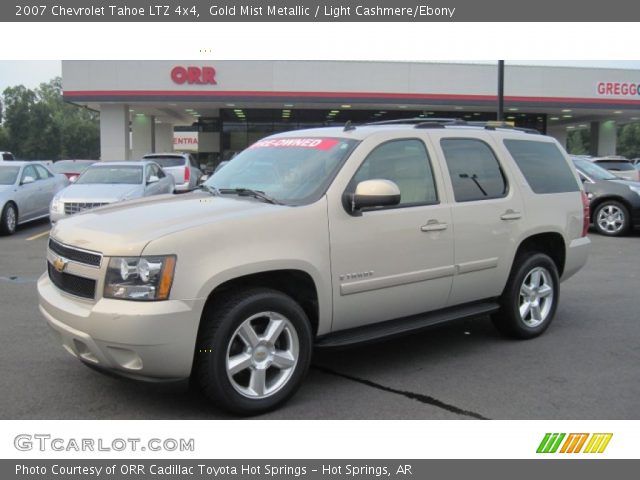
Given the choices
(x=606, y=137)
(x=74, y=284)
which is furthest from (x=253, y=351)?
(x=606, y=137)

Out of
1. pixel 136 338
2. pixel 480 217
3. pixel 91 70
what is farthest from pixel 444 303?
pixel 91 70

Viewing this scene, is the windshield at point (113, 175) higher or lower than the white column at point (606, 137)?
lower

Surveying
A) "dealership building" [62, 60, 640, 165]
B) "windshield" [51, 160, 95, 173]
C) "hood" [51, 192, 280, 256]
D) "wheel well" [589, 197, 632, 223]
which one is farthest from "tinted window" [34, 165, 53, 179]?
"dealership building" [62, 60, 640, 165]

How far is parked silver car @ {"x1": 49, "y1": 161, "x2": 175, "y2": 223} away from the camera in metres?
11.2

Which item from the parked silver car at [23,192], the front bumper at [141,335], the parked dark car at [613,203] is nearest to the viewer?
the front bumper at [141,335]

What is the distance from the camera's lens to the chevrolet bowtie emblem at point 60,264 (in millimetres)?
3799

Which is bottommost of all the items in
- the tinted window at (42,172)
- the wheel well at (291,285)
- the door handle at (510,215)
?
the wheel well at (291,285)

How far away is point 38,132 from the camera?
249 feet

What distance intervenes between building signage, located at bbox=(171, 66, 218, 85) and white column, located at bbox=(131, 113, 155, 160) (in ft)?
22.9

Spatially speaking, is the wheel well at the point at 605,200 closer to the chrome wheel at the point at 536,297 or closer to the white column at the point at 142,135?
the chrome wheel at the point at 536,297

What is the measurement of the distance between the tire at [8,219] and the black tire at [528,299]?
34.0ft

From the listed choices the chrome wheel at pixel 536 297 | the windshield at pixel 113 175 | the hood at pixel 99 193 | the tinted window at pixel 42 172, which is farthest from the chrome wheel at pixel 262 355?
the tinted window at pixel 42 172

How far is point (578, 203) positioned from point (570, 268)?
0.65 meters

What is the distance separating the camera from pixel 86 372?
452 cm
